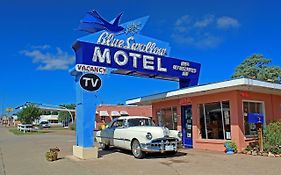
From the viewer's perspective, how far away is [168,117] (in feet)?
64.6

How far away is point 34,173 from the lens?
10172mm

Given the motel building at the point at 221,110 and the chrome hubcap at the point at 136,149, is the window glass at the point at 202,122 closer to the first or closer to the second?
the motel building at the point at 221,110

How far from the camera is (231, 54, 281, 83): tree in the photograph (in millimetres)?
48328

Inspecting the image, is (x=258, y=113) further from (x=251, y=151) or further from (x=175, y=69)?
(x=175, y=69)

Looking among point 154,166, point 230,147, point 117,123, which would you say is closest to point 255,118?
point 230,147

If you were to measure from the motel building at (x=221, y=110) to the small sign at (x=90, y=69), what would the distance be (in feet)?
14.8

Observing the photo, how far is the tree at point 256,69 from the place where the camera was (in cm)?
4833

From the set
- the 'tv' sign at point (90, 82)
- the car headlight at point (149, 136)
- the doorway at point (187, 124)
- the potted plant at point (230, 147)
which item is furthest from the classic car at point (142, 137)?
the doorway at point (187, 124)

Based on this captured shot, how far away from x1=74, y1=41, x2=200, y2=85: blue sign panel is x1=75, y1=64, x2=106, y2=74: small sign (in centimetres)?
16

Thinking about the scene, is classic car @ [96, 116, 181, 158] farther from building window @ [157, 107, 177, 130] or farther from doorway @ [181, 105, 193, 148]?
building window @ [157, 107, 177, 130]

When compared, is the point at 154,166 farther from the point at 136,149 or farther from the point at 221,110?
the point at 221,110

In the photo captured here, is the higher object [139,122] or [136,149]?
[139,122]

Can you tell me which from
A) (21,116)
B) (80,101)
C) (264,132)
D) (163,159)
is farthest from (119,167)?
(21,116)

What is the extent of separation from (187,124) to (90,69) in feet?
22.4
